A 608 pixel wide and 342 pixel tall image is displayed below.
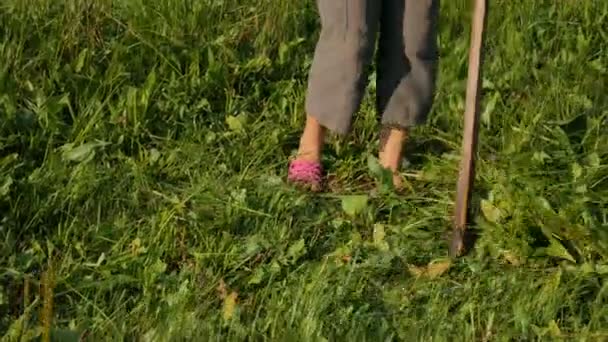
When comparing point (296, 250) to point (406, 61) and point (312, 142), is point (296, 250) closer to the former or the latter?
point (312, 142)

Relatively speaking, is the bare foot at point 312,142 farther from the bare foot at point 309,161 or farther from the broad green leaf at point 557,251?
the broad green leaf at point 557,251

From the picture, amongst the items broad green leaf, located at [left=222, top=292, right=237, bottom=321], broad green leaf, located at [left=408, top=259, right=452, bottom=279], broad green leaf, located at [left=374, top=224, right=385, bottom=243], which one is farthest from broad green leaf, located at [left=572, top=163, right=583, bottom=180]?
broad green leaf, located at [left=222, top=292, right=237, bottom=321]

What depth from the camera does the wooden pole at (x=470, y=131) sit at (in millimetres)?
2646

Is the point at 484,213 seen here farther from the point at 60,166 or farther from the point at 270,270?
the point at 60,166

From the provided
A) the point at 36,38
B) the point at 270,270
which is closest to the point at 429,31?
the point at 270,270

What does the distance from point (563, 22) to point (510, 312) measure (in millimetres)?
1647

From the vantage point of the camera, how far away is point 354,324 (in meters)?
2.52

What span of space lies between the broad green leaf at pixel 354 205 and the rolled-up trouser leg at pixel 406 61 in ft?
0.85

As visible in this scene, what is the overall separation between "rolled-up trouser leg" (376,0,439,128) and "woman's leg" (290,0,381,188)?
8cm

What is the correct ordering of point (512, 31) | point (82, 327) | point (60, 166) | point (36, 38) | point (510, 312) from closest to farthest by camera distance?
point (82, 327), point (510, 312), point (60, 166), point (36, 38), point (512, 31)

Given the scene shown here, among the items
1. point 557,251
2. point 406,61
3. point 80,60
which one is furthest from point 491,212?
point 80,60

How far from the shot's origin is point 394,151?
10.6 feet

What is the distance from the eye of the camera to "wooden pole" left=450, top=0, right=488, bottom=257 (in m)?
2.65

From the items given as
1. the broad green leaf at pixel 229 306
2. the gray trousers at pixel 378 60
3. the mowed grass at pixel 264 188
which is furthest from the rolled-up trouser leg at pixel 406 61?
the broad green leaf at pixel 229 306
